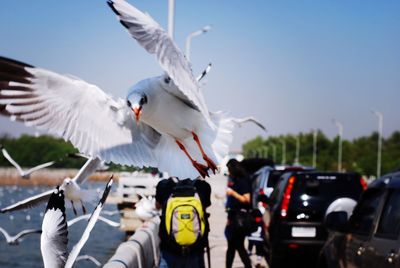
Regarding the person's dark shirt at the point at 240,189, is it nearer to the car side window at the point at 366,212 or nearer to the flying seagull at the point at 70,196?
the car side window at the point at 366,212

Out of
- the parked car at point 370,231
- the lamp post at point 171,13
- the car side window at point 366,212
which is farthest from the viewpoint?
the lamp post at point 171,13

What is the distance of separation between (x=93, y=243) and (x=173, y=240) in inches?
531

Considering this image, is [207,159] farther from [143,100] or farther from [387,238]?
[387,238]

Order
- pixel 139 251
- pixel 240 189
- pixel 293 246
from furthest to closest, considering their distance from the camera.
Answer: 1. pixel 293 246
2. pixel 240 189
3. pixel 139 251

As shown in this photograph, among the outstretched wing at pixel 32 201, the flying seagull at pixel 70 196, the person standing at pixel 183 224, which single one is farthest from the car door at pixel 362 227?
the outstretched wing at pixel 32 201

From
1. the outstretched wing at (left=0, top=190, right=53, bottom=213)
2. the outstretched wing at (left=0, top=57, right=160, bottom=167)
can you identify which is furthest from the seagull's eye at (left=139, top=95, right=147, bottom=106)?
the outstretched wing at (left=0, top=190, right=53, bottom=213)

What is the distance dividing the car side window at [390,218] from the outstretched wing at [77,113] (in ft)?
7.51

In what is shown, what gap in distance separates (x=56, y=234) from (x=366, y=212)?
390 cm

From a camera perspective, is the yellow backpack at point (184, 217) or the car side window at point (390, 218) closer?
the car side window at point (390, 218)

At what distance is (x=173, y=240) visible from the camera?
785cm

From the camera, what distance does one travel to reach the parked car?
6.84 m

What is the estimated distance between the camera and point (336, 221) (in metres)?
8.63

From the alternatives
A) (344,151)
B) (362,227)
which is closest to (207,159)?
(362,227)

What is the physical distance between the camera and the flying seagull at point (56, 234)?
484 cm
